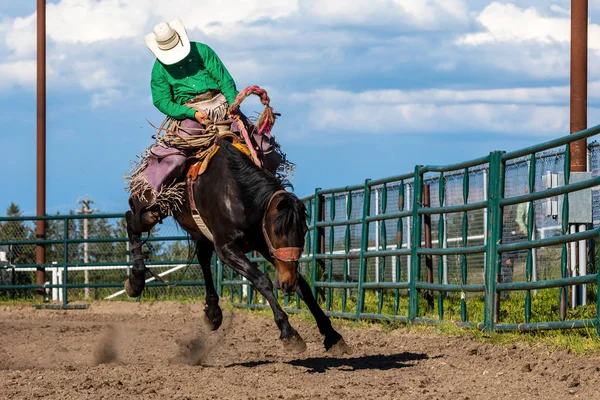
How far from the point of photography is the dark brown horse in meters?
7.15

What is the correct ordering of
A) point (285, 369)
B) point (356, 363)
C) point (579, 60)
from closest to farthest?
1. point (285, 369)
2. point (356, 363)
3. point (579, 60)

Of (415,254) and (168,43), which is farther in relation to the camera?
(415,254)

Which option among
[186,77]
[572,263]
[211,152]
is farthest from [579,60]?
[211,152]

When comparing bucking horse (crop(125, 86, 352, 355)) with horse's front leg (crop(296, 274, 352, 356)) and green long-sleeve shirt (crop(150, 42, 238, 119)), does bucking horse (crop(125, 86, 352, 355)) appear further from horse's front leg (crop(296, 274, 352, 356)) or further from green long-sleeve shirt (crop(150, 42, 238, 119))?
green long-sleeve shirt (crop(150, 42, 238, 119))

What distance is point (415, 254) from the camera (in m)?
10.2

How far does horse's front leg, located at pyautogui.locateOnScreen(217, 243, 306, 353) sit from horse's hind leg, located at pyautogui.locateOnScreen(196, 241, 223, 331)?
1.47 metres

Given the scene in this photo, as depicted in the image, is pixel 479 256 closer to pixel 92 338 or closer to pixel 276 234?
pixel 92 338

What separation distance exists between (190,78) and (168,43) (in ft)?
1.24

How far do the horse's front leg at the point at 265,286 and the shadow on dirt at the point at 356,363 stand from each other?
16.3 inches

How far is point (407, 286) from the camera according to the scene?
33.5 ft

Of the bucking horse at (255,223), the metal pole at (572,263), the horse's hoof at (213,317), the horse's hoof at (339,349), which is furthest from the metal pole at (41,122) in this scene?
the horse's hoof at (339,349)

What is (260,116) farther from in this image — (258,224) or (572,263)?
(572,263)

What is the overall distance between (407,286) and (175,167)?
2992 mm

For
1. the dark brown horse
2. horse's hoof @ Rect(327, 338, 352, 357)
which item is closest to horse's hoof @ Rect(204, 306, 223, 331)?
the dark brown horse
